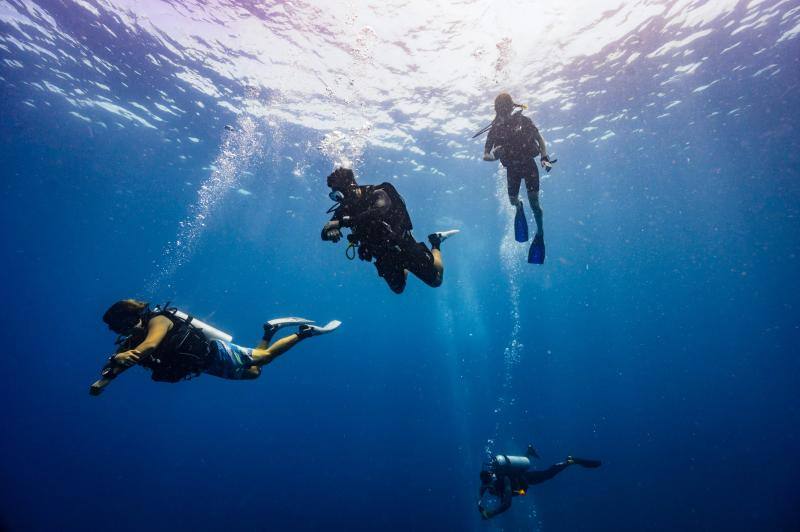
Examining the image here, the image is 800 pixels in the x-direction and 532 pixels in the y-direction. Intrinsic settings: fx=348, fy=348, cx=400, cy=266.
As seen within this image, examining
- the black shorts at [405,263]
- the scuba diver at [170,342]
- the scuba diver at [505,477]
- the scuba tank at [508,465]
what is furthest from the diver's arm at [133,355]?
the scuba tank at [508,465]

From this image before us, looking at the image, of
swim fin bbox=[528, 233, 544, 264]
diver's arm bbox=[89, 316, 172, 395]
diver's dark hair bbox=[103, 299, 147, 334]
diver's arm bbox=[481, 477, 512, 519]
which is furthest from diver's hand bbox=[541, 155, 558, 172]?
diver's arm bbox=[481, 477, 512, 519]

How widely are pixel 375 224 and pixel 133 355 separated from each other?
2.88 m

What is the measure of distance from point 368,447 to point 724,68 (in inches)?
1849

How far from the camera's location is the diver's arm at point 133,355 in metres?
3.23

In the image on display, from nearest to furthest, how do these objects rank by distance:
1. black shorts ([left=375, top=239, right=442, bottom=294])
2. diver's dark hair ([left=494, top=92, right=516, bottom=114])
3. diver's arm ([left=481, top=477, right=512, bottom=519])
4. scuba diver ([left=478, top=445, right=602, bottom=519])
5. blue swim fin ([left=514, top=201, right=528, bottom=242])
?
black shorts ([left=375, top=239, right=442, bottom=294]) → diver's dark hair ([left=494, top=92, right=516, bottom=114]) → blue swim fin ([left=514, top=201, right=528, bottom=242]) → diver's arm ([left=481, top=477, right=512, bottom=519]) → scuba diver ([left=478, top=445, right=602, bottom=519])

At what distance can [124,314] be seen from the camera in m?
4.43

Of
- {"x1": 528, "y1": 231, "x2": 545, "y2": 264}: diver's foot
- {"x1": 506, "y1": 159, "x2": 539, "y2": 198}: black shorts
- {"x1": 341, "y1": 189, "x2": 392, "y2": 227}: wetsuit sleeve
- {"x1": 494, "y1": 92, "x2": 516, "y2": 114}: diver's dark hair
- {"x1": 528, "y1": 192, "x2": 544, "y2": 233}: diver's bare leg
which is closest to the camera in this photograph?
{"x1": 341, "y1": 189, "x2": 392, "y2": 227}: wetsuit sleeve

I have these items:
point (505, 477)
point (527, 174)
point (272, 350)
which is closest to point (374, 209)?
point (272, 350)

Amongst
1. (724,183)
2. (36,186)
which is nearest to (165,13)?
(36,186)

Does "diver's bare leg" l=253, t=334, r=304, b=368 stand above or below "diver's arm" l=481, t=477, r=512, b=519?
above

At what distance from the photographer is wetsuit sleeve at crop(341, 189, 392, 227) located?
430 centimetres

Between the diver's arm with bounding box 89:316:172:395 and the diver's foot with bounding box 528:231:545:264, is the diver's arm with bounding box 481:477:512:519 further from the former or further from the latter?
the diver's arm with bounding box 89:316:172:395

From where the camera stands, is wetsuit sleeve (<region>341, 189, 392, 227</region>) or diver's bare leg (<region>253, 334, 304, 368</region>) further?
diver's bare leg (<region>253, 334, 304, 368</region>)

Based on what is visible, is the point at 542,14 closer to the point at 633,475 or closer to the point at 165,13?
the point at 165,13
